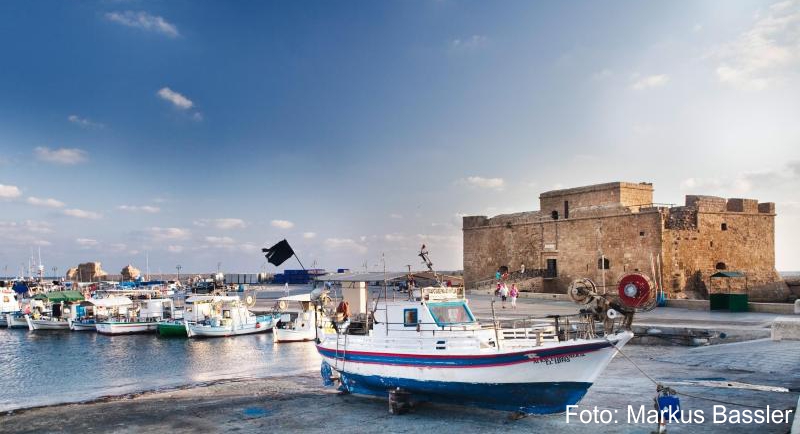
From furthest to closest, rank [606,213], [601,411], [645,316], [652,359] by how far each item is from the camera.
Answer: [606,213], [645,316], [652,359], [601,411]

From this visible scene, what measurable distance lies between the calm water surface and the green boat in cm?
63

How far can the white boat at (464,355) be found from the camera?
1075 cm

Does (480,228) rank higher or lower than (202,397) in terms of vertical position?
higher

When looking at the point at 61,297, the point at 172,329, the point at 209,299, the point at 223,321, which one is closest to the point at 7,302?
the point at 61,297

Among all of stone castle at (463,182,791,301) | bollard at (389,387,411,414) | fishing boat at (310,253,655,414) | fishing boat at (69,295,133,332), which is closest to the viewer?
fishing boat at (310,253,655,414)

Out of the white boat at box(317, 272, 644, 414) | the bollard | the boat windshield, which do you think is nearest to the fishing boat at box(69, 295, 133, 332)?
the white boat at box(317, 272, 644, 414)

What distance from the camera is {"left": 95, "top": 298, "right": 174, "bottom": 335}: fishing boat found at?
3481 centimetres

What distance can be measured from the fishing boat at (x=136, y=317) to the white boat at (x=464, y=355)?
2517 cm

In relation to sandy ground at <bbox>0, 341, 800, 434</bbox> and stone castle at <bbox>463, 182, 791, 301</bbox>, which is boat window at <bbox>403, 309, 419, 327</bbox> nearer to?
sandy ground at <bbox>0, 341, 800, 434</bbox>

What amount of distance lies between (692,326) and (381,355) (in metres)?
13.2

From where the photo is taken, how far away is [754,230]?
34.6m

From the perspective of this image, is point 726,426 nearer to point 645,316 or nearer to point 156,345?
point 645,316

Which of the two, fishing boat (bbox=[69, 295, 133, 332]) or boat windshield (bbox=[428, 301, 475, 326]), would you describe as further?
fishing boat (bbox=[69, 295, 133, 332])

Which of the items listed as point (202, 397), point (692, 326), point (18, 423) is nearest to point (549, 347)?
point (202, 397)
